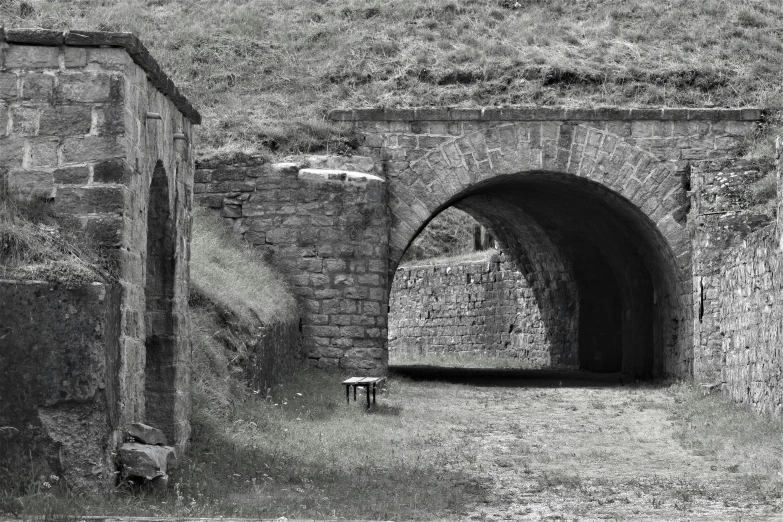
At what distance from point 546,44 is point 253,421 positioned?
392 inches

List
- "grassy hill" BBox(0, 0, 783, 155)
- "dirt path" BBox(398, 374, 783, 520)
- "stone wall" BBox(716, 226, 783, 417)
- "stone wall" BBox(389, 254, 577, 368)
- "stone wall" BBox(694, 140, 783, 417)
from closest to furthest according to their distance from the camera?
"dirt path" BBox(398, 374, 783, 520) → "stone wall" BBox(716, 226, 783, 417) → "stone wall" BBox(694, 140, 783, 417) → "grassy hill" BBox(0, 0, 783, 155) → "stone wall" BBox(389, 254, 577, 368)

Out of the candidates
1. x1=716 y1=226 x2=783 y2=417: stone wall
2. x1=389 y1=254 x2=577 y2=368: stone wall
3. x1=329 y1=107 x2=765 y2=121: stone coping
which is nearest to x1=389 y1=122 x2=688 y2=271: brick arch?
x1=329 y1=107 x2=765 y2=121: stone coping

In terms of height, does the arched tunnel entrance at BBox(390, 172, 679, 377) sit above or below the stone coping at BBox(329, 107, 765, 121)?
below

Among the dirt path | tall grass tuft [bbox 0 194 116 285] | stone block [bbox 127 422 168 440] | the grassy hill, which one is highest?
the grassy hill

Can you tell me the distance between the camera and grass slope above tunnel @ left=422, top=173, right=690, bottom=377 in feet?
54.9

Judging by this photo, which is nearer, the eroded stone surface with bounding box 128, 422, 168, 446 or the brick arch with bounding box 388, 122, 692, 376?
the eroded stone surface with bounding box 128, 422, 168, 446

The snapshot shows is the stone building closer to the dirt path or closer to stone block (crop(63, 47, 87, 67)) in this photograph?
stone block (crop(63, 47, 87, 67))

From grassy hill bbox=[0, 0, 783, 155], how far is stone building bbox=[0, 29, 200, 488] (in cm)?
775

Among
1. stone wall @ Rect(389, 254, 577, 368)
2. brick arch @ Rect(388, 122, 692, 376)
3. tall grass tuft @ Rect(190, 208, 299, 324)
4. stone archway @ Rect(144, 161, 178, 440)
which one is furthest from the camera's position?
stone wall @ Rect(389, 254, 577, 368)

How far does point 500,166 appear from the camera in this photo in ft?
52.4

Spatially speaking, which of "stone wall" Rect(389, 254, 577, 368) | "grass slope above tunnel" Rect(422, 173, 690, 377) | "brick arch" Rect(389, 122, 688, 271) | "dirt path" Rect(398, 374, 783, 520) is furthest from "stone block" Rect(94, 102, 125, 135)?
"stone wall" Rect(389, 254, 577, 368)

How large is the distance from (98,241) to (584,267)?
15212 mm

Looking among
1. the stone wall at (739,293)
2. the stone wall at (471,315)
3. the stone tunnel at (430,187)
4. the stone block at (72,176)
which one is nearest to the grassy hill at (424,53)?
the stone tunnel at (430,187)

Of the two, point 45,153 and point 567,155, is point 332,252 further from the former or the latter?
point 45,153
